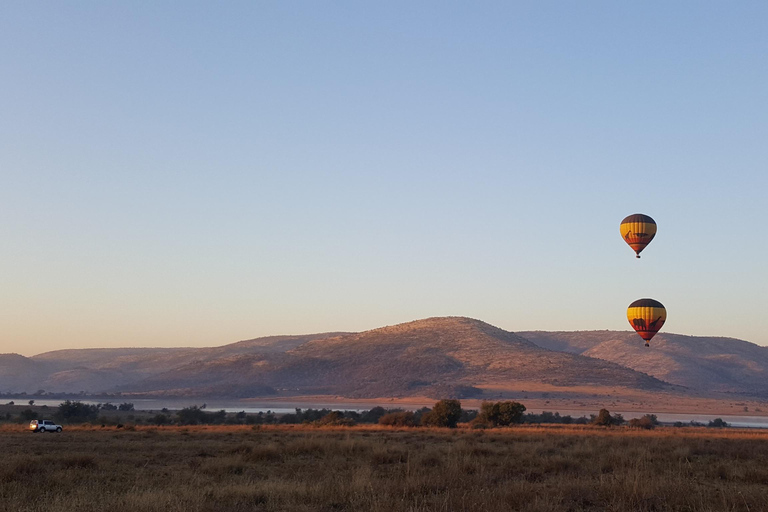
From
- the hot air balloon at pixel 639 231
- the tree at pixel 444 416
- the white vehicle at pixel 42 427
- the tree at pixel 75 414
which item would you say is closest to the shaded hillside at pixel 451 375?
the tree at pixel 444 416

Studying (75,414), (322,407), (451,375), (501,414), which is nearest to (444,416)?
(501,414)

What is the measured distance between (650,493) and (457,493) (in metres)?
3.65

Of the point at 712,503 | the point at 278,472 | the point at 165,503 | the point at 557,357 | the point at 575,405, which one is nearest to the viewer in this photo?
the point at 165,503

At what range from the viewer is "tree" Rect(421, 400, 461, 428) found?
6438cm

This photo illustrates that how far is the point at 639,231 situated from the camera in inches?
2505

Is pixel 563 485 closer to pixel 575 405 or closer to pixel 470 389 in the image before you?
pixel 575 405

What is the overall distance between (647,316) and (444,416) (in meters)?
21.0

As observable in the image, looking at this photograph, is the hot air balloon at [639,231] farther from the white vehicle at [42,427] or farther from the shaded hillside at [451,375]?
the shaded hillside at [451,375]

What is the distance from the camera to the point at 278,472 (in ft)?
67.9

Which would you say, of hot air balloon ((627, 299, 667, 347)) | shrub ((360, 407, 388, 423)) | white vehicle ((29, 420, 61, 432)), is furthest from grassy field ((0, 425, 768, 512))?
shrub ((360, 407, 388, 423))

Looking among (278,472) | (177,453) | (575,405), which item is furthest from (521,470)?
(575,405)

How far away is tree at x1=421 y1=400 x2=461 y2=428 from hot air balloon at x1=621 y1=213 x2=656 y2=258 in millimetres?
21966

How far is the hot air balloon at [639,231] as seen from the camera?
63.5 m

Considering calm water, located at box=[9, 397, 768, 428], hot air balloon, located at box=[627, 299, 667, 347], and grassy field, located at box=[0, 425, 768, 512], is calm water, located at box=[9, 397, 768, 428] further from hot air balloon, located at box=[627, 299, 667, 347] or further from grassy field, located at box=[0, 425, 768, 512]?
grassy field, located at box=[0, 425, 768, 512]
